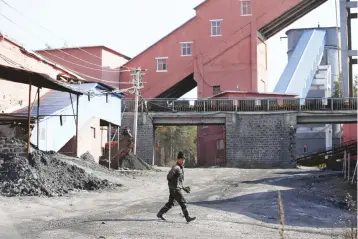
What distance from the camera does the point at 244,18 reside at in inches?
1855

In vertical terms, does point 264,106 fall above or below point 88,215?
above

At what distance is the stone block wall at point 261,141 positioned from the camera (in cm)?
3838

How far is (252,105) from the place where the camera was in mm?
39375

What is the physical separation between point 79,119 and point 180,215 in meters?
15.9

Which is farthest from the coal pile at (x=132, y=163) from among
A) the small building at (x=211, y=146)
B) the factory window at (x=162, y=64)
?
the factory window at (x=162, y=64)

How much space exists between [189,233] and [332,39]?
60.0 metres

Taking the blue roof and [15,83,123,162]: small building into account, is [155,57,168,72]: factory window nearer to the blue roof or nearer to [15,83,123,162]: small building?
[15,83,123,162]: small building

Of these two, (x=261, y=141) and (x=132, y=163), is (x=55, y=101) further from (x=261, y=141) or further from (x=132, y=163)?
(x=261, y=141)

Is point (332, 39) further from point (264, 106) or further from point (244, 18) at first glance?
point (264, 106)

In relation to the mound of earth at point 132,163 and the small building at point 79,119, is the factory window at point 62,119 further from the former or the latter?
the mound of earth at point 132,163

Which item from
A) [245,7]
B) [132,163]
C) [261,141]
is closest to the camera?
[132,163]

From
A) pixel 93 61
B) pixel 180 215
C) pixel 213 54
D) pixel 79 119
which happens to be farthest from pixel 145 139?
pixel 180 215

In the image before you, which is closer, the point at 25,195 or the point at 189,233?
the point at 189,233

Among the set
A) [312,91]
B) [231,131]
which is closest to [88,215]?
[231,131]
